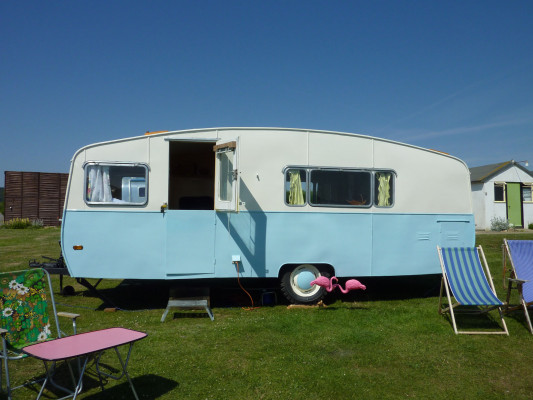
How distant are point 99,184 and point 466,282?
5466 millimetres

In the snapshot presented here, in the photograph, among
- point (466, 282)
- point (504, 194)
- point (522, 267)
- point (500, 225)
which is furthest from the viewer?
point (504, 194)

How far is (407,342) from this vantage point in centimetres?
528

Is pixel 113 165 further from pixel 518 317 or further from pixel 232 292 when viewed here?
pixel 518 317

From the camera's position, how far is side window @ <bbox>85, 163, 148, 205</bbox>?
6379mm

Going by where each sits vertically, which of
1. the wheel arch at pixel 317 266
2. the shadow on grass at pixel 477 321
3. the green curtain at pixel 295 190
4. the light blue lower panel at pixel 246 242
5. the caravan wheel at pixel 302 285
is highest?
the green curtain at pixel 295 190

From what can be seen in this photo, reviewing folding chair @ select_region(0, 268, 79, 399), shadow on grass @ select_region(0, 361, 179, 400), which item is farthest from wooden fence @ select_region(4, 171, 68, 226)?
shadow on grass @ select_region(0, 361, 179, 400)

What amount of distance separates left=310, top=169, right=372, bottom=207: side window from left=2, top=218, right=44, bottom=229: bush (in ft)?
60.9

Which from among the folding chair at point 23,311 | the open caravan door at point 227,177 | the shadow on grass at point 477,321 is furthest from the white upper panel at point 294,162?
the folding chair at point 23,311

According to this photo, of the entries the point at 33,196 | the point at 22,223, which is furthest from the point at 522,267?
the point at 33,196

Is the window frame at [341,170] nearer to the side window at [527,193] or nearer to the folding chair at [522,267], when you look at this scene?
the folding chair at [522,267]

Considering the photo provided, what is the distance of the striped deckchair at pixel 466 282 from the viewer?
5.67m

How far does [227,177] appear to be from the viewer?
6555 millimetres

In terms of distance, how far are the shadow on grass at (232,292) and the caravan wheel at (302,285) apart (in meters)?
0.38

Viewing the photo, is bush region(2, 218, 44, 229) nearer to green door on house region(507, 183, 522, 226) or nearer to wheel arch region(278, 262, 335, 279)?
wheel arch region(278, 262, 335, 279)
